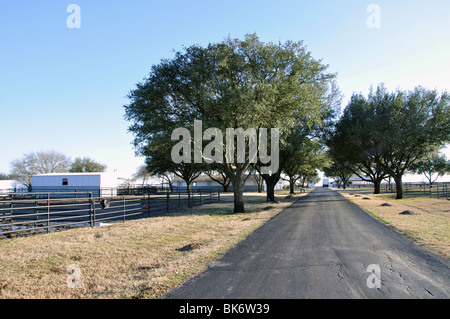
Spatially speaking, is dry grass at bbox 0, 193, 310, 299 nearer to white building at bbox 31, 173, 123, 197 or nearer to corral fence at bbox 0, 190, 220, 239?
corral fence at bbox 0, 190, 220, 239

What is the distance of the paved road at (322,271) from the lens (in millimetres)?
4156

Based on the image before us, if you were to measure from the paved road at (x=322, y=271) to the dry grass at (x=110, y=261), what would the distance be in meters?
0.58

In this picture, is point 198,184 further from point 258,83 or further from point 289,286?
point 289,286

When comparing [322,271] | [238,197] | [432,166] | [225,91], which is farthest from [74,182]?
[432,166]

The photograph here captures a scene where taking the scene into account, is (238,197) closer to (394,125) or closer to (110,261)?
(110,261)

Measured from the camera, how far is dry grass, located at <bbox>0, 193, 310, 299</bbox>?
447 centimetres

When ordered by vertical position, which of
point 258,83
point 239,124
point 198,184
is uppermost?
point 258,83

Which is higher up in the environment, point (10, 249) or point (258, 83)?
point (258, 83)

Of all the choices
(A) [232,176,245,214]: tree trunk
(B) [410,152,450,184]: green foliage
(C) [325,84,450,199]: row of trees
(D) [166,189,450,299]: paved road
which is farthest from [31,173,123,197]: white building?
(B) [410,152,450,184]: green foliage

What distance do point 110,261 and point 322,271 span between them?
4589 mm

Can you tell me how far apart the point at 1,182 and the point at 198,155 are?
6131cm

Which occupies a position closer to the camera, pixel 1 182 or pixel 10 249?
pixel 10 249

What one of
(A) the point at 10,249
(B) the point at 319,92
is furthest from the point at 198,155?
(A) the point at 10,249
